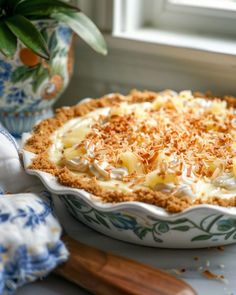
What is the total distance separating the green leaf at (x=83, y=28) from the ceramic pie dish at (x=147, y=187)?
182mm

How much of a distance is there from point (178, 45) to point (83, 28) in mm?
223

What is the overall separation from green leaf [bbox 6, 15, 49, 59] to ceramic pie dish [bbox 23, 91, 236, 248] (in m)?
0.13

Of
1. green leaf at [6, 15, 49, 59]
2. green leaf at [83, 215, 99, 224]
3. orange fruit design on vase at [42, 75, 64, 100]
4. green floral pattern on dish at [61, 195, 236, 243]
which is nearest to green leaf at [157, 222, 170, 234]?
green floral pattern on dish at [61, 195, 236, 243]

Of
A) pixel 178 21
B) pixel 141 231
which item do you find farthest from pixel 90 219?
pixel 178 21

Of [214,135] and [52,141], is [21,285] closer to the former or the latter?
[52,141]

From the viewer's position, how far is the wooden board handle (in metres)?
0.68

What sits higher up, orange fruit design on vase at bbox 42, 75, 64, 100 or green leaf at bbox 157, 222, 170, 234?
orange fruit design on vase at bbox 42, 75, 64, 100

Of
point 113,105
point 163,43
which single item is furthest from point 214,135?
point 163,43

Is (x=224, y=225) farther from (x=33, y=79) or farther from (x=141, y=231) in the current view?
(x=33, y=79)

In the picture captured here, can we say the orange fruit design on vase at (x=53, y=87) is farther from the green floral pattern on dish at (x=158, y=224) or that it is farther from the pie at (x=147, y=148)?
the green floral pattern on dish at (x=158, y=224)

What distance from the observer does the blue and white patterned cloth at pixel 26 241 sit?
69 cm

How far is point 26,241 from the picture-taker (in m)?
0.69

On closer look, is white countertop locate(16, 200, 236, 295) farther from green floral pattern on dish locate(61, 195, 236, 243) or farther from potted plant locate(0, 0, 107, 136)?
potted plant locate(0, 0, 107, 136)

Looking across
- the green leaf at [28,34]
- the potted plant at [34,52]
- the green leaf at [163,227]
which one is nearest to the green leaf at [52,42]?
the potted plant at [34,52]
